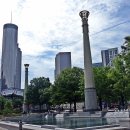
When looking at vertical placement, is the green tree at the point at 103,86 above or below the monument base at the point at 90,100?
above

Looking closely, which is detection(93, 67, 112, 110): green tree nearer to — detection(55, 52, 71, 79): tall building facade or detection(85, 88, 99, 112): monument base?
detection(85, 88, 99, 112): monument base

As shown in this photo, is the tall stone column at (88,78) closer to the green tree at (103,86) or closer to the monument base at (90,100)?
the monument base at (90,100)

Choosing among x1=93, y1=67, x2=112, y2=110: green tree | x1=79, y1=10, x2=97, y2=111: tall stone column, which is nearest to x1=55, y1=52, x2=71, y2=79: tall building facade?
x1=93, y1=67, x2=112, y2=110: green tree

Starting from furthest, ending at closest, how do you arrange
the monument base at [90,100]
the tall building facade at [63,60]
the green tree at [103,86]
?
the tall building facade at [63,60] → the green tree at [103,86] → the monument base at [90,100]

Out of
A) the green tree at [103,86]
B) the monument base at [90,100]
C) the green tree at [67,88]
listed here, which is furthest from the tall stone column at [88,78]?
A: the green tree at [67,88]

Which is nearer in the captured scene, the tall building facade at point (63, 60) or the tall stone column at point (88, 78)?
the tall stone column at point (88, 78)

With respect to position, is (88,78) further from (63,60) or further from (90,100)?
(63,60)

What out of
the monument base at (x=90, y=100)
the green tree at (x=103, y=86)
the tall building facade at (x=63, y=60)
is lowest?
the monument base at (x=90, y=100)

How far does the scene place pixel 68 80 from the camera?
71875mm

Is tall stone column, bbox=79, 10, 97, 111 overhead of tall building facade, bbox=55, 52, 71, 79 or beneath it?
beneath

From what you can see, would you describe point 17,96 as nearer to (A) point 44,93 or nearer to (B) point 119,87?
(A) point 44,93

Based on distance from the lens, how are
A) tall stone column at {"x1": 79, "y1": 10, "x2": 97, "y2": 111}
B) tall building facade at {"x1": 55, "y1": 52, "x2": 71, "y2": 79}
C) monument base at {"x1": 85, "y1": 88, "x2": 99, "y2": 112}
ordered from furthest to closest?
tall building facade at {"x1": 55, "y1": 52, "x2": 71, "y2": 79}, tall stone column at {"x1": 79, "y1": 10, "x2": 97, "y2": 111}, monument base at {"x1": 85, "y1": 88, "x2": 99, "y2": 112}

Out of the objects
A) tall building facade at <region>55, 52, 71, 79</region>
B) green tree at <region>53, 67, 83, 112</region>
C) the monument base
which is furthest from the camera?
tall building facade at <region>55, 52, 71, 79</region>

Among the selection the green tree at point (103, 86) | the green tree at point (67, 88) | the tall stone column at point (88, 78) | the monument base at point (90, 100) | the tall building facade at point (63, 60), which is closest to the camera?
the monument base at point (90, 100)
